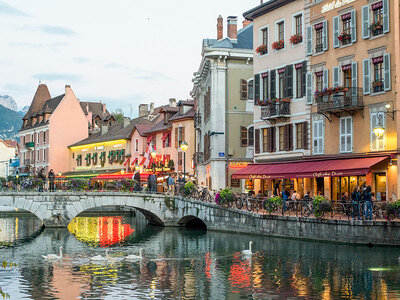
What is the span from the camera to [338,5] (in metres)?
39.2

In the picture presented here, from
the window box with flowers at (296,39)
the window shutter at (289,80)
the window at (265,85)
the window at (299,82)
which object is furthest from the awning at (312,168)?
the window box with flowers at (296,39)

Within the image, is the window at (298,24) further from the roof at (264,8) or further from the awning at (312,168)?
the awning at (312,168)

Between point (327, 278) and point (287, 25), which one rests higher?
point (287, 25)

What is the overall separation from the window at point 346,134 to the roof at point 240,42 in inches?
624

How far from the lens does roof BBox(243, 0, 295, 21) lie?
4425cm

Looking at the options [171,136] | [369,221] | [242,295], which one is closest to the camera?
[242,295]

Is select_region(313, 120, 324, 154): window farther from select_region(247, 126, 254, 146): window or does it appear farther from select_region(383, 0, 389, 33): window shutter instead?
select_region(247, 126, 254, 146): window

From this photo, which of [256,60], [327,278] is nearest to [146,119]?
[256,60]

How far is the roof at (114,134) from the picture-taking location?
84.1 meters

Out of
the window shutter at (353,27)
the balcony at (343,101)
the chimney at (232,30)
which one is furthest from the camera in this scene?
the chimney at (232,30)

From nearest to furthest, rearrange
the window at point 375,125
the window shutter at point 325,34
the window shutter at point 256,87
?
the window at point 375,125 < the window shutter at point 325,34 < the window shutter at point 256,87

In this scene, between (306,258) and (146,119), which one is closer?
(306,258)

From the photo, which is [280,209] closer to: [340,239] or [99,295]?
[340,239]

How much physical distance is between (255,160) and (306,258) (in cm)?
1947
